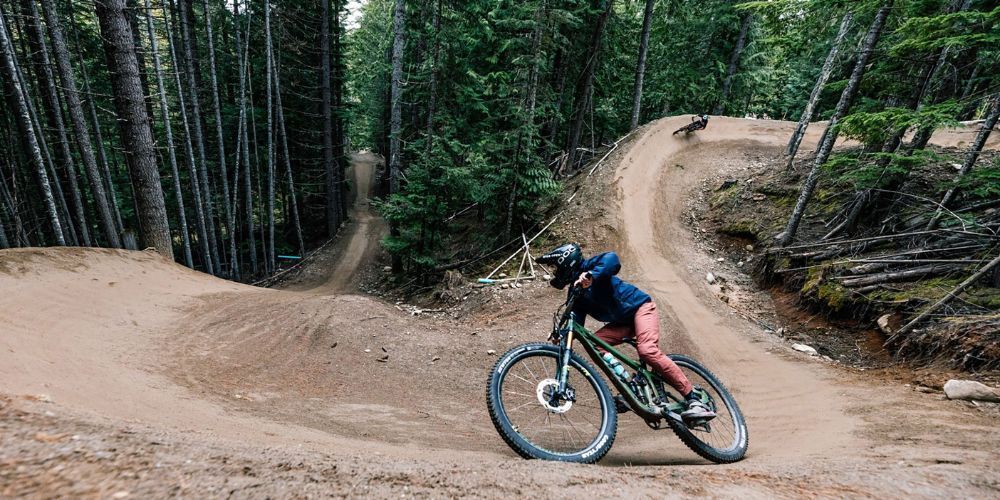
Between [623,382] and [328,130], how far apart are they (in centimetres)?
2444

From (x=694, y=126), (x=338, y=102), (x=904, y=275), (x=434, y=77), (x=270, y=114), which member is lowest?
(x=904, y=275)

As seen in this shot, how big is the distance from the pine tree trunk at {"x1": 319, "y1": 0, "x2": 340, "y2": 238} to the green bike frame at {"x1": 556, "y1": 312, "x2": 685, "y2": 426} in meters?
23.7

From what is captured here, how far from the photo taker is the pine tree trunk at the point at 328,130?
71.5ft

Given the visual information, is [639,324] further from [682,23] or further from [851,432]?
[682,23]

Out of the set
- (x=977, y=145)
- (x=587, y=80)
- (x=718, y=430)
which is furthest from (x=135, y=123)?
(x=977, y=145)

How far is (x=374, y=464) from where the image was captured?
8.18ft

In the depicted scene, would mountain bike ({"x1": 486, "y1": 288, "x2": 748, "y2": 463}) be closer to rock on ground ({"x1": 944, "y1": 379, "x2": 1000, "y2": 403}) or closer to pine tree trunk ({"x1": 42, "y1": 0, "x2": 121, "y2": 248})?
rock on ground ({"x1": 944, "y1": 379, "x2": 1000, "y2": 403})

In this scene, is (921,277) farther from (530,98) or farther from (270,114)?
(270,114)

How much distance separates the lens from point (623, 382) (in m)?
3.87

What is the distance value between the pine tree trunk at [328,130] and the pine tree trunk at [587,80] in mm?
14161

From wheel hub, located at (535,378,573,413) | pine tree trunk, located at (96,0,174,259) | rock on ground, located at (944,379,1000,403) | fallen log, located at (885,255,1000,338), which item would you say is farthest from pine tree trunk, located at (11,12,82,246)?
fallen log, located at (885,255,1000,338)

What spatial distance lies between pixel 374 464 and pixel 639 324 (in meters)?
2.82

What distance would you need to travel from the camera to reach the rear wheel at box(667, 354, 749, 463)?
376 centimetres

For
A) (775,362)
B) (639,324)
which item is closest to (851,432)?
(639,324)
